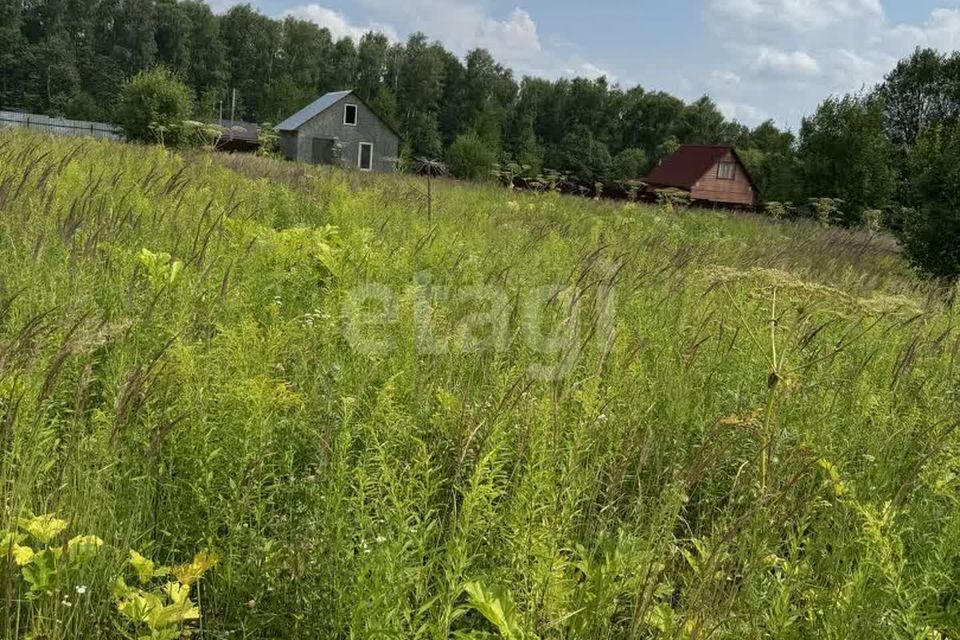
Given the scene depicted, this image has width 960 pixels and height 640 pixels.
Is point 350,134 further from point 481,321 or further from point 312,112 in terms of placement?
point 481,321

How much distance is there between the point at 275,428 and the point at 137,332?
793 millimetres

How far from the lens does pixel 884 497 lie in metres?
2.20

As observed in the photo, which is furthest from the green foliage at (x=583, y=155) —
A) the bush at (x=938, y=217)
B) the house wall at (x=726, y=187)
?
the bush at (x=938, y=217)

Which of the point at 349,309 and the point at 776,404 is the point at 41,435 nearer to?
the point at 349,309

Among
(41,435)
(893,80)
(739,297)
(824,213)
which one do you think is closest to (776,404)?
(739,297)

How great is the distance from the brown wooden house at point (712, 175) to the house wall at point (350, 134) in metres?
20.6

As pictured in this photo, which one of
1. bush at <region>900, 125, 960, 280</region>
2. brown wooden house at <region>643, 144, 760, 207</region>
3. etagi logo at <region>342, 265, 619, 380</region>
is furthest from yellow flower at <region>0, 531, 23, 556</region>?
brown wooden house at <region>643, 144, 760, 207</region>

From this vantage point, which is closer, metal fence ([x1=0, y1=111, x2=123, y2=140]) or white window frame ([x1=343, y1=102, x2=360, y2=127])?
metal fence ([x1=0, y1=111, x2=123, y2=140])

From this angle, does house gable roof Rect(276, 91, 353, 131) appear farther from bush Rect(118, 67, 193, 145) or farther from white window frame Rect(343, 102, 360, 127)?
bush Rect(118, 67, 193, 145)

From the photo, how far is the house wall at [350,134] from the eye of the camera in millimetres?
47938

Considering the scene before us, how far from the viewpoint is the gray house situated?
157ft

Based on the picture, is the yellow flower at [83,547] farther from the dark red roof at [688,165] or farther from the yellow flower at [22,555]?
the dark red roof at [688,165]

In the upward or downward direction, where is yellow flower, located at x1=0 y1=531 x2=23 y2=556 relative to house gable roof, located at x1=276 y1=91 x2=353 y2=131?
downward

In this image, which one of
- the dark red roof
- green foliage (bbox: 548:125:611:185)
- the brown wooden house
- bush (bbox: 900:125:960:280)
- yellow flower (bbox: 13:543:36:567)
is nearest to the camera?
yellow flower (bbox: 13:543:36:567)
